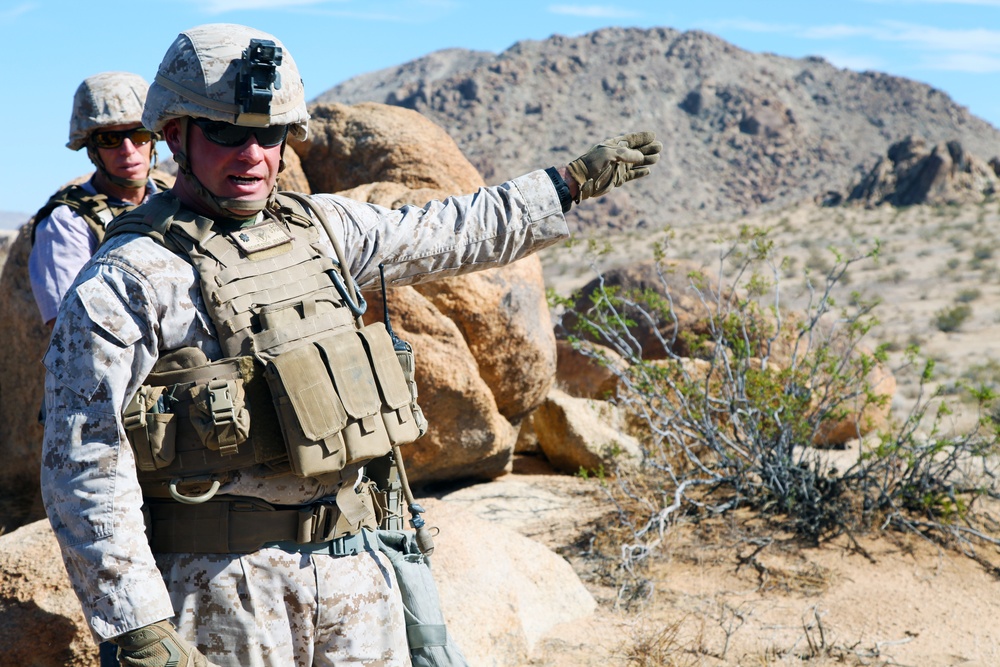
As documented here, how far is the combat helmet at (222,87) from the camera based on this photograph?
1930 millimetres

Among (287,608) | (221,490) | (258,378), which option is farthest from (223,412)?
(287,608)

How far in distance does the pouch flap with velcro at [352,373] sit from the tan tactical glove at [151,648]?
1.80ft

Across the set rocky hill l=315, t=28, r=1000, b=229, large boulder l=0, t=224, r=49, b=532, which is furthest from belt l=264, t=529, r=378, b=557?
rocky hill l=315, t=28, r=1000, b=229

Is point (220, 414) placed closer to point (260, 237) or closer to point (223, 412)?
point (223, 412)

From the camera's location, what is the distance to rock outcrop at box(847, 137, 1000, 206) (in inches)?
1300

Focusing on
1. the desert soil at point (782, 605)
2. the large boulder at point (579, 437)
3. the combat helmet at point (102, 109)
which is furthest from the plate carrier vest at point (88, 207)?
the large boulder at point (579, 437)

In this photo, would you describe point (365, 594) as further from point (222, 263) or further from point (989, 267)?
point (989, 267)

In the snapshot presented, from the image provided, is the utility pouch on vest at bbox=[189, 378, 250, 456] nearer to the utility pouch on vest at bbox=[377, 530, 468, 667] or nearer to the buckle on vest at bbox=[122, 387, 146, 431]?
the buckle on vest at bbox=[122, 387, 146, 431]

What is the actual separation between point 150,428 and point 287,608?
497 millimetres

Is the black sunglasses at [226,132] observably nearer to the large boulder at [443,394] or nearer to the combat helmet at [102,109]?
the combat helmet at [102,109]

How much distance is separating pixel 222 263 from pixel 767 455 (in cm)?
401

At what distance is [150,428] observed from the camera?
1831 mm

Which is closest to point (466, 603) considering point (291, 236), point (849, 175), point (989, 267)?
point (291, 236)

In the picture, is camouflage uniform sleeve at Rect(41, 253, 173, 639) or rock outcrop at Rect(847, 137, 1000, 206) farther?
rock outcrop at Rect(847, 137, 1000, 206)
